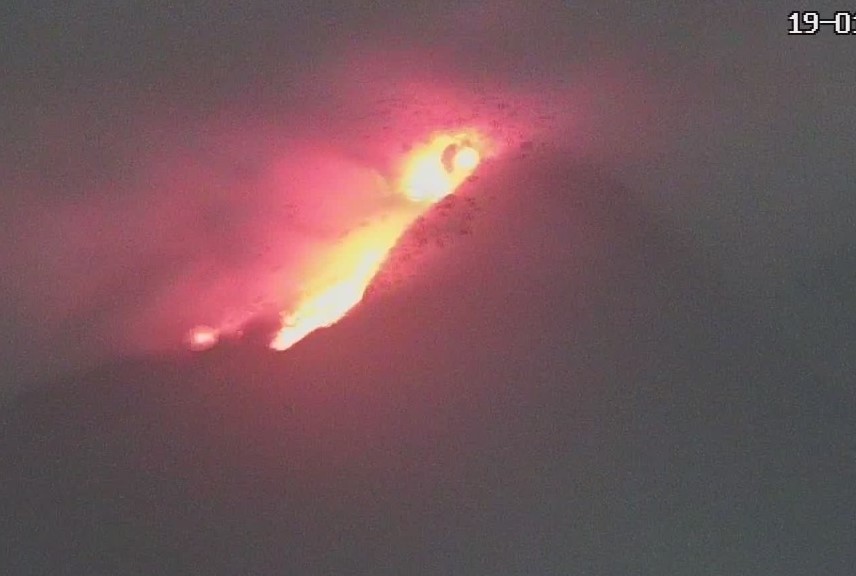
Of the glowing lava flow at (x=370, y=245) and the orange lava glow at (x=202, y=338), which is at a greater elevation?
the glowing lava flow at (x=370, y=245)

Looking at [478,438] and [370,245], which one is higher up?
[370,245]

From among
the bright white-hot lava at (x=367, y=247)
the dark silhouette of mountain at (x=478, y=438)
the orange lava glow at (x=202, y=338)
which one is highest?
the bright white-hot lava at (x=367, y=247)

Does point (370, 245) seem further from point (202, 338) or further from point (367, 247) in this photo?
point (202, 338)

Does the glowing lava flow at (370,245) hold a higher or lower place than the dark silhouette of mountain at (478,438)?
higher

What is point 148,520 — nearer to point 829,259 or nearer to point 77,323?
point 77,323

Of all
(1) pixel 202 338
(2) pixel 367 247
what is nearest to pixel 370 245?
(2) pixel 367 247
